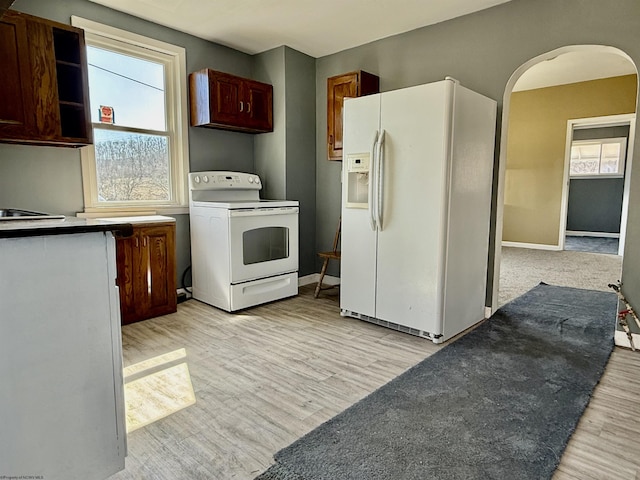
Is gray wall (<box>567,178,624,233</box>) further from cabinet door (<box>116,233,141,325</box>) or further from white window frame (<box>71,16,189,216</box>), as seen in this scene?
cabinet door (<box>116,233,141,325</box>)

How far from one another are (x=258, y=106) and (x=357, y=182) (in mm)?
1588

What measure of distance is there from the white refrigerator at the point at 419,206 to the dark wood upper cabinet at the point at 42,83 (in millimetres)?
1999

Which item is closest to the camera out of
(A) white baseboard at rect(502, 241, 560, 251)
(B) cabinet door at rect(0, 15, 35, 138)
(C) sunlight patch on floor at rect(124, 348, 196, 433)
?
(C) sunlight patch on floor at rect(124, 348, 196, 433)

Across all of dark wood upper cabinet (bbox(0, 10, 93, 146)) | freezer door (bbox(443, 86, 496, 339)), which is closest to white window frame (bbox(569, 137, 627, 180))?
freezer door (bbox(443, 86, 496, 339))

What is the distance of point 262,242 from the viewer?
3.67 meters

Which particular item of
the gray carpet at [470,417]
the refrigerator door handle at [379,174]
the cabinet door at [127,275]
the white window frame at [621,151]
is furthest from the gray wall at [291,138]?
the white window frame at [621,151]

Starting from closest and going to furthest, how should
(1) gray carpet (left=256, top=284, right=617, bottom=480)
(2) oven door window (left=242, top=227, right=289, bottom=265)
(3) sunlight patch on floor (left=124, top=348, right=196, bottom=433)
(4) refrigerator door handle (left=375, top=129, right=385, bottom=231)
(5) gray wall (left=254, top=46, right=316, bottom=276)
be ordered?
(1) gray carpet (left=256, top=284, right=617, bottom=480) → (3) sunlight patch on floor (left=124, top=348, right=196, bottom=433) → (4) refrigerator door handle (left=375, top=129, right=385, bottom=231) → (2) oven door window (left=242, top=227, right=289, bottom=265) → (5) gray wall (left=254, top=46, right=316, bottom=276)

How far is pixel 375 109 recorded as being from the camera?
2939mm

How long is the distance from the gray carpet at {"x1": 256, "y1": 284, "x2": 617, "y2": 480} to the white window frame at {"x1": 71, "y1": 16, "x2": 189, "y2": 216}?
2.70 m

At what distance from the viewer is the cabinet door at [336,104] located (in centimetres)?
376

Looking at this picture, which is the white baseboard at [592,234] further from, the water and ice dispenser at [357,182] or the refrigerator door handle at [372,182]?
the refrigerator door handle at [372,182]

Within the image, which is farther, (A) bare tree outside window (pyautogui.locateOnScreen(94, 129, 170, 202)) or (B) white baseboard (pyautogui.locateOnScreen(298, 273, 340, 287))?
(B) white baseboard (pyautogui.locateOnScreen(298, 273, 340, 287))

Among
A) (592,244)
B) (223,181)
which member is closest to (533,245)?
(592,244)

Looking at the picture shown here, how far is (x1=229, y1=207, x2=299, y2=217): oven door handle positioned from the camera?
3.37 meters
